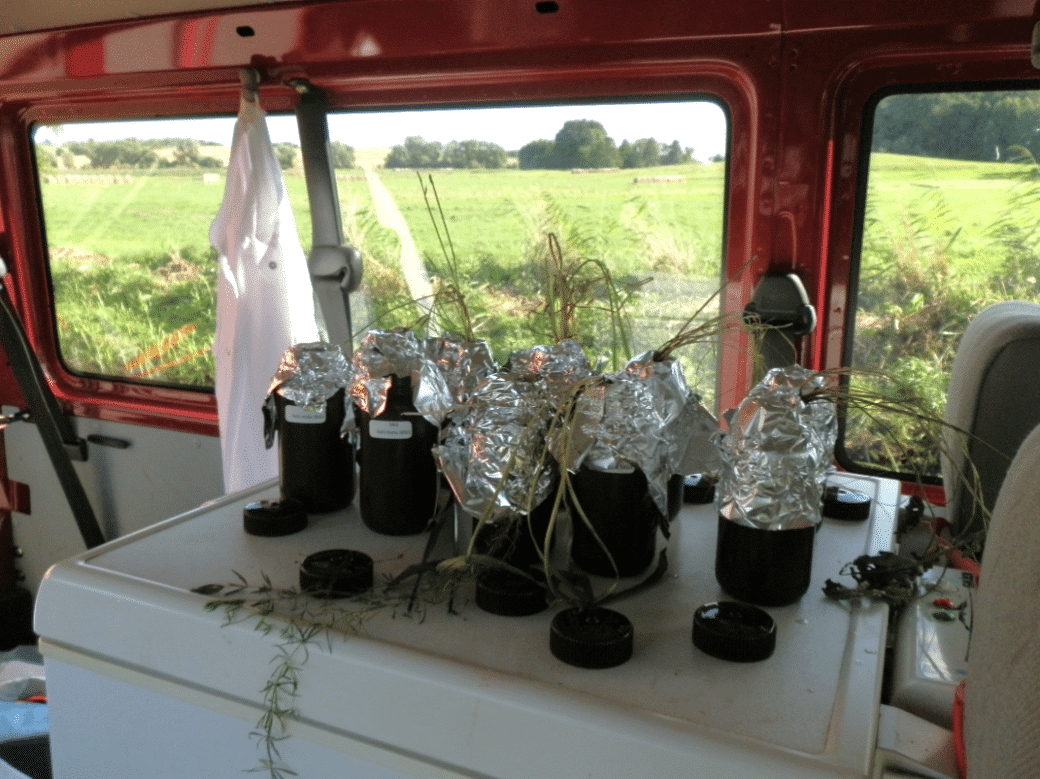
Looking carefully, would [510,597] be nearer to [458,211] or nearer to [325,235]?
[458,211]

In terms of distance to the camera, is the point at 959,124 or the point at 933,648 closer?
the point at 933,648

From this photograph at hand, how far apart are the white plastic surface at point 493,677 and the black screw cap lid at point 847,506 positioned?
0.10 metres

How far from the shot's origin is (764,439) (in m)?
1.01

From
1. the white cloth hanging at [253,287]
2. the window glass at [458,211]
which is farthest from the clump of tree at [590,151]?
the white cloth hanging at [253,287]

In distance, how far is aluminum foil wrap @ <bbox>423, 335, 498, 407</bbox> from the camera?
1257 mm

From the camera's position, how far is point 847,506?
1.35 m

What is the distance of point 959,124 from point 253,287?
73.1 inches

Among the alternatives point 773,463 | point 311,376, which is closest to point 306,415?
point 311,376

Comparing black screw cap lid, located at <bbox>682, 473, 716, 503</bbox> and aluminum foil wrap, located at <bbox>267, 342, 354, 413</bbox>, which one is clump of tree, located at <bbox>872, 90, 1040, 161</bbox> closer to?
black screw cap lid, located at <bbox>682, 473, 716, 503</bbox>

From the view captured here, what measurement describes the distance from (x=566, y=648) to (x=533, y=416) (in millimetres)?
295

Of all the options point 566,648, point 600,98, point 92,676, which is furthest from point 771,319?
point 92,676

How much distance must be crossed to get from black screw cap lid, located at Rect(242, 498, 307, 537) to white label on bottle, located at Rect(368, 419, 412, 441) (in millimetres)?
203

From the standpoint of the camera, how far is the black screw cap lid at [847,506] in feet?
4.44

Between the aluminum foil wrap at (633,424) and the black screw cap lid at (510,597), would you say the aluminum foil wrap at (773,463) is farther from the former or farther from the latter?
the black screw cap lid at (510,597)
